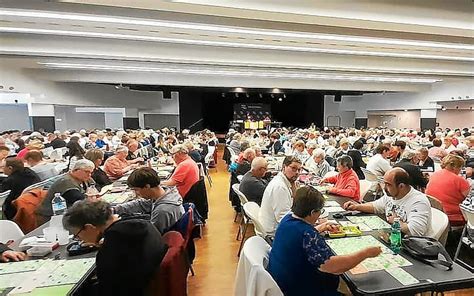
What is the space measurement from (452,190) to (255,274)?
295cm

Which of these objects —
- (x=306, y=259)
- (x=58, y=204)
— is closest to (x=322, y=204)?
(x=306, y=259)

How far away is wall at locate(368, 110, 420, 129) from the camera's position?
1942 centimetres

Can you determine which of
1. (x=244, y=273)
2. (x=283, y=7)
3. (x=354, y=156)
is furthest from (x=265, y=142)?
(x=244, y=273)

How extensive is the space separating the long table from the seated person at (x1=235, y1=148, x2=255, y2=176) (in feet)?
11.8

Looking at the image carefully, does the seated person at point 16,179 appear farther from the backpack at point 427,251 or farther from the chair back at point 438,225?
the chair back at point 438,225

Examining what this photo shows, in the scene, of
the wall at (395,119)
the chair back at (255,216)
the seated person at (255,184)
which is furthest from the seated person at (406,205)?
the wall at (395,119)

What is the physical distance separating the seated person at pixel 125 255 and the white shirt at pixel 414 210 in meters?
1.85

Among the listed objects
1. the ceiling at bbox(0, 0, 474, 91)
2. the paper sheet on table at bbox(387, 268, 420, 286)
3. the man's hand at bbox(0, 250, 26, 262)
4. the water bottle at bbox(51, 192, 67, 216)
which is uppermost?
the ceiling at bbox(0, 0, 474, 91)

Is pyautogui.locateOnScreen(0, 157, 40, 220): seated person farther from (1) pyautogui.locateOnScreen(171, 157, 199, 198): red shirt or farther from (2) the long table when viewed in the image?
(2) the long table

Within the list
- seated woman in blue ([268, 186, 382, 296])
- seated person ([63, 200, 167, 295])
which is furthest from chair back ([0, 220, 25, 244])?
seated woman in blue ([268, 186, 382, 296])

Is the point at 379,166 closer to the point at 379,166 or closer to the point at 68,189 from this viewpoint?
the point at 379,166

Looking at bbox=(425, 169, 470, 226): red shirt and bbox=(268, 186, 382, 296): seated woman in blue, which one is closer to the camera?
bbox=(268, 186, 382, 296): seated woman in blue

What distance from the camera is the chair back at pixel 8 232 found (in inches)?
102

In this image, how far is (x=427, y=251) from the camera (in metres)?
1.99
